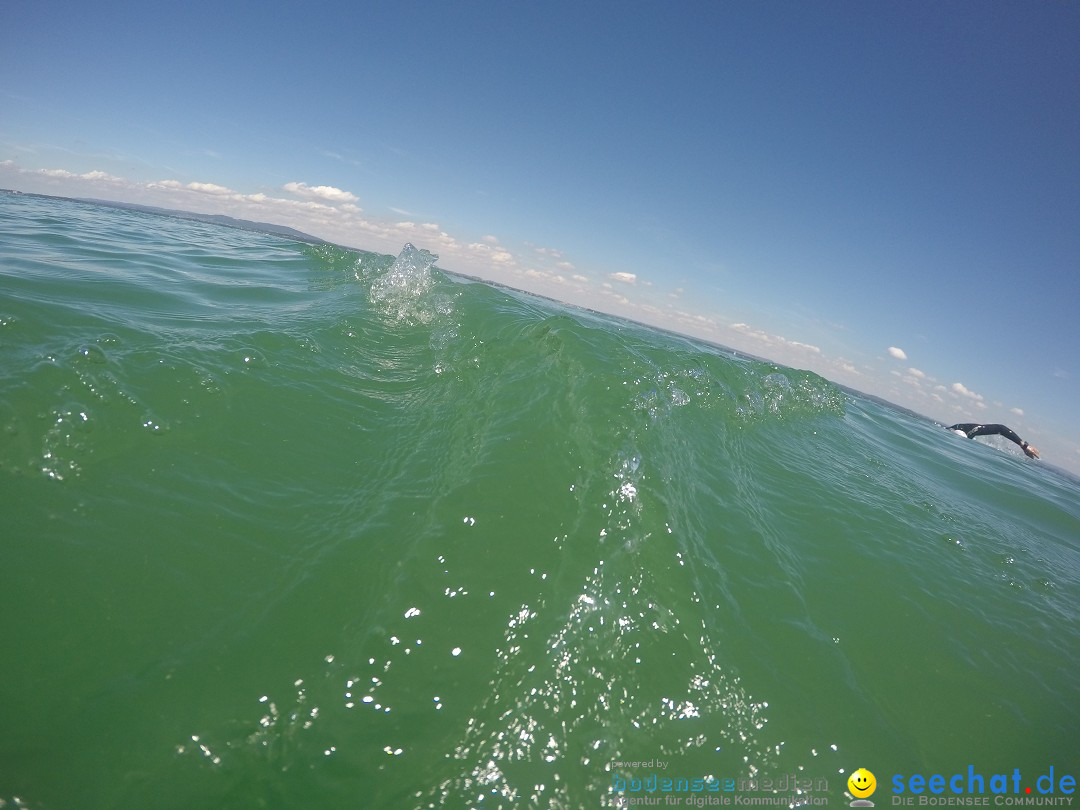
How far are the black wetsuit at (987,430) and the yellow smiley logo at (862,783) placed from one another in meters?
28.4

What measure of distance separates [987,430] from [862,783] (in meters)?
31.2

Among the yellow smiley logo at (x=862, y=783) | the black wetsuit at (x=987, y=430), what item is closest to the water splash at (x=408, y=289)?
the yellow smiley logo at (x=862, y=783)

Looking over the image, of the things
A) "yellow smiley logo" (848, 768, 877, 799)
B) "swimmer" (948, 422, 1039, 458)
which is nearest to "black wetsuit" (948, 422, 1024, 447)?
"swimmer" (948, 422, 1039, 458)

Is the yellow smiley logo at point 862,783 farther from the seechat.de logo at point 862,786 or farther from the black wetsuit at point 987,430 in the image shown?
the black wetsuit at point 987,430

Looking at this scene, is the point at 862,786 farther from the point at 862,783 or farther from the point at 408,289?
the point at 408,289

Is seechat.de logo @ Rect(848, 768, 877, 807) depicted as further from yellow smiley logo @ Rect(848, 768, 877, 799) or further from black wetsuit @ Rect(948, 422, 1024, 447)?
black wetsuit @ Rect(948, 422, 1024, 447)

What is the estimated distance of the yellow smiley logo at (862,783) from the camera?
3391 millimetres

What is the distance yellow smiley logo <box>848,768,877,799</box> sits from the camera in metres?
3.39

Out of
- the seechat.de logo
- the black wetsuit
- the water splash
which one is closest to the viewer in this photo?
the seechat.de logo

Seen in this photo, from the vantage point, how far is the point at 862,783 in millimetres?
3457

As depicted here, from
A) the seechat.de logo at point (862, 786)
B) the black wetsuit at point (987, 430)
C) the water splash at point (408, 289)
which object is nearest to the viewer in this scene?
the seechat.de logo at point (862, 786)

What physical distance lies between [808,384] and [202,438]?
1669cm

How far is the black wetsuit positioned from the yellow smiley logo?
28.4 metres

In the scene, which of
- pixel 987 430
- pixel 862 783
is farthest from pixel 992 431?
pixel 862 783
